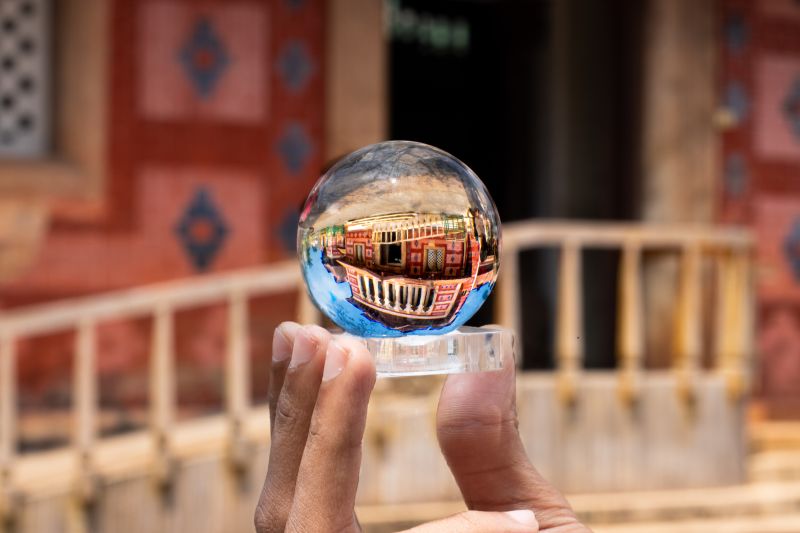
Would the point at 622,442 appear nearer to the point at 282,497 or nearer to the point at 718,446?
the point at 718,446

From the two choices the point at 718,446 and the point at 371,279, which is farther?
the point at 718,446

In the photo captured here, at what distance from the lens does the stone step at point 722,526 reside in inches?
176

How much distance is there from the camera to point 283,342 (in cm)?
82

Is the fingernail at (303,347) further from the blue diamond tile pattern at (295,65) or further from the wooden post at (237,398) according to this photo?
the blue diamond tile pattern at (295,65)

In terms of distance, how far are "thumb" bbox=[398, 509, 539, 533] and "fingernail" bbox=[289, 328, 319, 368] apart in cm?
15

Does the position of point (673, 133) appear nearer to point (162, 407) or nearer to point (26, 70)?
point (162, 407)

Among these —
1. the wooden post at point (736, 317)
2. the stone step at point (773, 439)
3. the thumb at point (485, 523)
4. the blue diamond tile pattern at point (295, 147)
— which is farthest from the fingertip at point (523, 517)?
the stone step at point (773, 439)

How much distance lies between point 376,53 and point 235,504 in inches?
100

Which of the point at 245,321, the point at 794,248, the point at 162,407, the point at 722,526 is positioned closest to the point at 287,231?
the point at 245,321

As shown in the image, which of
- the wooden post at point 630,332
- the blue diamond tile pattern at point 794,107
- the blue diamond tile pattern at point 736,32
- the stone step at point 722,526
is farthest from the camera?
the blue diamond tile pattern at point 794,107

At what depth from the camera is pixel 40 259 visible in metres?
4.98

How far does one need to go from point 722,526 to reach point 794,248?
2.47 metres

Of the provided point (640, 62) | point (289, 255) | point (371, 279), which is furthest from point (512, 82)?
point (371, 279)

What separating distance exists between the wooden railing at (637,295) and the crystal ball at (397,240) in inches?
137
